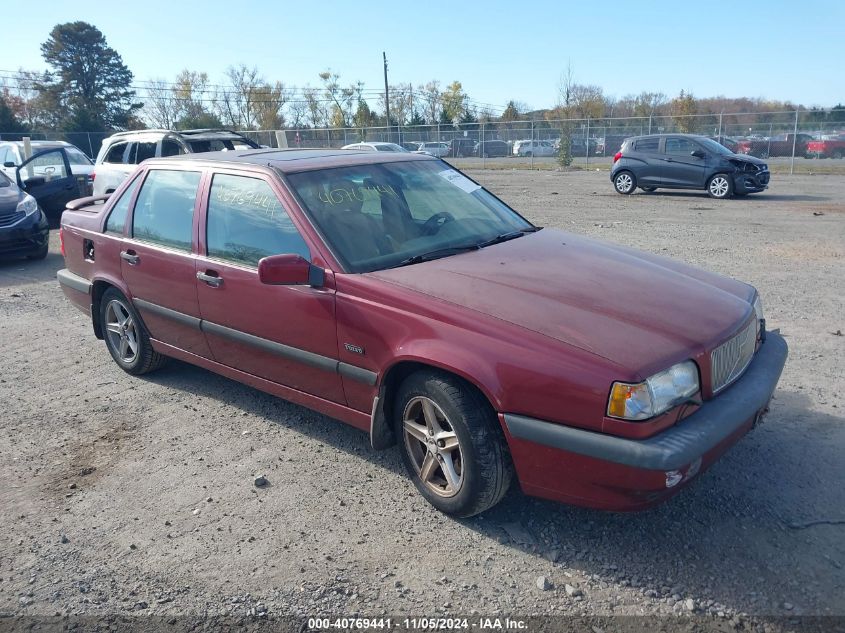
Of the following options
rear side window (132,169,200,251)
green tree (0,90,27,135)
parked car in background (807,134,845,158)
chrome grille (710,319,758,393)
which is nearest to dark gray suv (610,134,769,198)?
parked car in background (807,134,845,158)

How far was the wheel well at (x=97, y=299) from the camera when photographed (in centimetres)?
545

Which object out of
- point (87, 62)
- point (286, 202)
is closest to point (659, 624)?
point (286, 202)

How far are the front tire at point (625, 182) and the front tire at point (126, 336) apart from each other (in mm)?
15785

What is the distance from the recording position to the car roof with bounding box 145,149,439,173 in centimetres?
423

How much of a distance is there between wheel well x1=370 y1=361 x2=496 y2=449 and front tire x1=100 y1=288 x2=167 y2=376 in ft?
8.00

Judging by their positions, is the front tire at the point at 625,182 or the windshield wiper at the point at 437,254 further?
the front tire at the point at 625,182

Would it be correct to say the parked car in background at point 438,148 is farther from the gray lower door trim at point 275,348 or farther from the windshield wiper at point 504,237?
the gray lower door trim at point 275,348

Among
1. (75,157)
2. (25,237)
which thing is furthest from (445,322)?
(75,157)

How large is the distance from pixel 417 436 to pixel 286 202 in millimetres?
1535

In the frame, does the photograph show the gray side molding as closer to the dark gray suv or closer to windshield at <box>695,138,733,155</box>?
the dark gray suv

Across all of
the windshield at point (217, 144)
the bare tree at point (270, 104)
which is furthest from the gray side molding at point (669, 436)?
the bare tree at point (270, 104)

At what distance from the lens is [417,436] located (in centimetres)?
342

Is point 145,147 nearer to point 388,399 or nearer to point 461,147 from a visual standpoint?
point 388,399

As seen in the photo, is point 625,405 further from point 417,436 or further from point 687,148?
point 687,148
